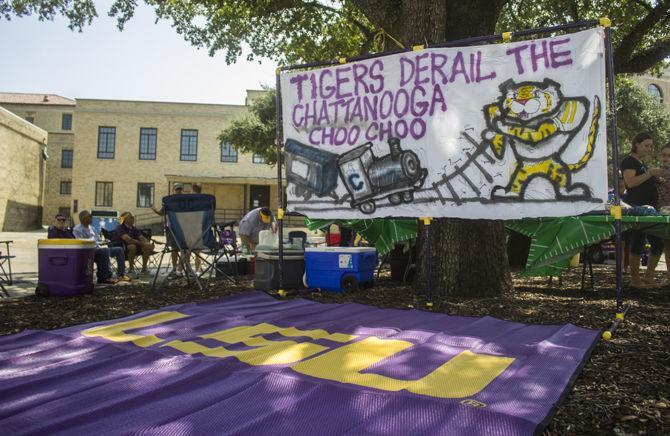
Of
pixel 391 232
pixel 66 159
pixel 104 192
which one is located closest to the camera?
pixel 391 232

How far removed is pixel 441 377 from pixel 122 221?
8831mm

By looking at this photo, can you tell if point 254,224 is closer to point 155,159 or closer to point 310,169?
point 310,169

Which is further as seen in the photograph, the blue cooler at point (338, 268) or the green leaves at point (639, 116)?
the green leaves at point (639, 116)

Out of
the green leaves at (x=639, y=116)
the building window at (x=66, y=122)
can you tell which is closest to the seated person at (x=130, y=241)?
the green leaves at (x=639, y=116)

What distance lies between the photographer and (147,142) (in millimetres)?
37875

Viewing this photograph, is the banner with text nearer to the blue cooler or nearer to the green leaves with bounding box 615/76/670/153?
the blue cooler

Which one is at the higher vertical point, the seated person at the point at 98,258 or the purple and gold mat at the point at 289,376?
the seated person at the point at 98,258

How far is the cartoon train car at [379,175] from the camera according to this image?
5.27 meters

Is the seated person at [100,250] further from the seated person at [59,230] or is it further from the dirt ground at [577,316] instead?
the dirt ground at [577,316]

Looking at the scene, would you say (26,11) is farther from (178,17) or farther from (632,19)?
(632,19)

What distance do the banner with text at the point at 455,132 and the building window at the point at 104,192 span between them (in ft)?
116

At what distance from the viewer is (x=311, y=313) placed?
4.87 m

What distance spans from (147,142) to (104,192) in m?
5.03

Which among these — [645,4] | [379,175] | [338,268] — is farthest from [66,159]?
[379,175]
